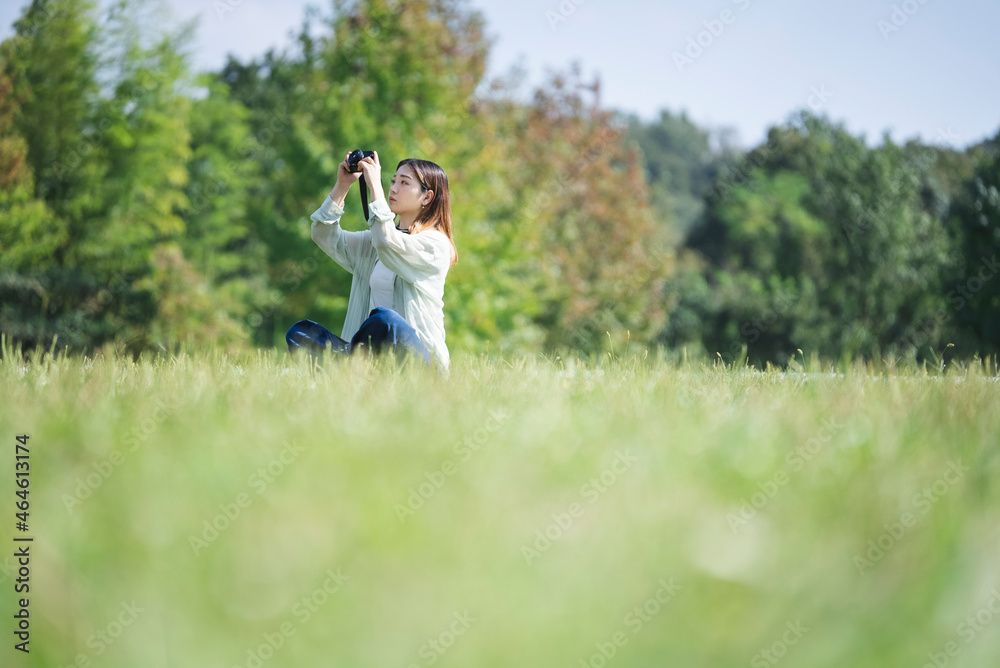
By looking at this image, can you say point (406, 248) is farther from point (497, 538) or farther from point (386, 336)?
point (497, 538)

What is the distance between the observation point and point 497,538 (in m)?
1.90

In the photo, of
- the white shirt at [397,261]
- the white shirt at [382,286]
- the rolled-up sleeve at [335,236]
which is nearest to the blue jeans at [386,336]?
the white shirt at [397,261]

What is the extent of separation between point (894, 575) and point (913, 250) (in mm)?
26048

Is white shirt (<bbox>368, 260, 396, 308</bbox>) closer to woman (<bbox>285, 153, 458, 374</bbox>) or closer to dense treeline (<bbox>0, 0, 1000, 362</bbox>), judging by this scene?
woman (<bbox>285, 153, 458, 374</bbox>)

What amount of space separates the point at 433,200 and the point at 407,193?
19 centimetres

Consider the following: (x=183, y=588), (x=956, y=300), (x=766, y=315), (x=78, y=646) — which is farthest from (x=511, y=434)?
(x=766, y=315)

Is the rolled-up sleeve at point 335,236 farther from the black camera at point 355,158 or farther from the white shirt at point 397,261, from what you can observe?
the black camera at point 355,158

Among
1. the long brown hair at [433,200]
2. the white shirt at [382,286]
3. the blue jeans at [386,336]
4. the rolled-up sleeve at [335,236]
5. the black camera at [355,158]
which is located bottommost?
the blue jeans at [386,336]

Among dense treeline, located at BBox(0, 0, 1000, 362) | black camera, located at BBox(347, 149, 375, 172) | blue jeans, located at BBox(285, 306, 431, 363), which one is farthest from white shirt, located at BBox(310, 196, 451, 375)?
dense treeline, located at BBox(0, 0, 1000, 362)

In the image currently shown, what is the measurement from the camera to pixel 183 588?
5.72 ft

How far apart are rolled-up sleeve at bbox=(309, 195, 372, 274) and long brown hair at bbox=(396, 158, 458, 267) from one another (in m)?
0.39

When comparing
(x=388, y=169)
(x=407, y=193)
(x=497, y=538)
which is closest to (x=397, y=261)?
(x=407, y=193)

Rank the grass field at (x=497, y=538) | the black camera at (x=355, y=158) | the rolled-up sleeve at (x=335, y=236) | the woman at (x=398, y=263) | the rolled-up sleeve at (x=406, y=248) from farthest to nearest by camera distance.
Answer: the rolled-up sleeve at (x=335, y=236) < the black camera at (x=355, y=158) < the woman at (x=398, y=263) < the rolled-up sleeve at (x=406, y=248) < the grass field at (x=497, y=538)

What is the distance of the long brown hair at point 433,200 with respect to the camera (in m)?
5.48
